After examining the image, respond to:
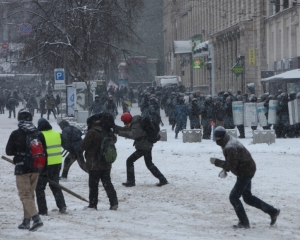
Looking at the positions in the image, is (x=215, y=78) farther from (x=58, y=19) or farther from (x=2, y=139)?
(x=2, y=139)

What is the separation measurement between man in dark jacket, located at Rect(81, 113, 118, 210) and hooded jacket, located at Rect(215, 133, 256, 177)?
8.10ft

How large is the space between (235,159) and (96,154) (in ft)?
8.98

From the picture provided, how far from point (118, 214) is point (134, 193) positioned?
9.15ft

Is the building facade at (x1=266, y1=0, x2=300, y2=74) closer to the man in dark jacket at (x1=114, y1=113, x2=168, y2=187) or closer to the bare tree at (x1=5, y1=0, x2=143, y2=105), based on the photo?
the bare tree at (x1=5, y1=0, x2=143, y2=105)

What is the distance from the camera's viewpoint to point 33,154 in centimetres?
1145

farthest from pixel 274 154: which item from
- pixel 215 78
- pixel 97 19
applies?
pixel 215 78

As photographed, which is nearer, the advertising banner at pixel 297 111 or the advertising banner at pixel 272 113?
the advertising banner at pixel 297 111

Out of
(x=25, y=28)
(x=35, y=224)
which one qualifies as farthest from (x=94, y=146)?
(x=25, y=28)

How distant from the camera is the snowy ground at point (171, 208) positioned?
11.4 metres

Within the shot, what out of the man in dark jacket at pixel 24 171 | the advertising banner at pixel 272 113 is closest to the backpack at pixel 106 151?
the man in dark jacket at pixel 24 171

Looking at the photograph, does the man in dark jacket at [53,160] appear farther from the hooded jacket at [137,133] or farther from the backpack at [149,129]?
the backpack at [149,129]

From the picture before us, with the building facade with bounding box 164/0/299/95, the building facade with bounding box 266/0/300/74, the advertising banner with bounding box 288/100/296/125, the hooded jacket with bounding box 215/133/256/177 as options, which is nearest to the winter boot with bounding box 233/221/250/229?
the hooded jacket with bounding box 215/133/256/177

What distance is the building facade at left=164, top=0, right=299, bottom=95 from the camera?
1949 inches

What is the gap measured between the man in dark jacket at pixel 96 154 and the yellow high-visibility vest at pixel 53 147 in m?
0.38
